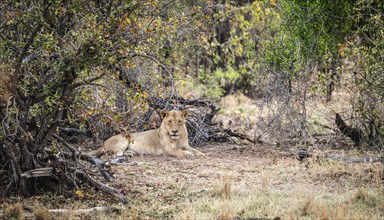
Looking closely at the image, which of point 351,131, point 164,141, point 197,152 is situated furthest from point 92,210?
point 351,131

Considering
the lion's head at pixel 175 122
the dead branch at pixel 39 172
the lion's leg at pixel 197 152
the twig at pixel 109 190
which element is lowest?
the twig at pixel 109 190

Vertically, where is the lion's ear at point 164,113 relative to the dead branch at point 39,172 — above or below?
above

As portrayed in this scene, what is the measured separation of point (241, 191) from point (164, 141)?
4.85 m

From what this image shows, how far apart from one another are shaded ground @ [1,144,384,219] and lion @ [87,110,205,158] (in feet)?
3.13

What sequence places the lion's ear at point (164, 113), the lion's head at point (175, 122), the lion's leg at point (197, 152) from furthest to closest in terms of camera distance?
1. the lion's head at point (175, 122)
2. the lion's ear at point (164, 113)
3. the lion's leg at point (197, 152)

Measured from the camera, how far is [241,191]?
9.43 meters

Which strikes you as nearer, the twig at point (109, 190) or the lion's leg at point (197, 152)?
the twig at point (109, 190)

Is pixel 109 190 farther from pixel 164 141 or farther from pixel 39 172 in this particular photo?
pixel 164 141

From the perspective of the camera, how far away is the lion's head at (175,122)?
13750 mm

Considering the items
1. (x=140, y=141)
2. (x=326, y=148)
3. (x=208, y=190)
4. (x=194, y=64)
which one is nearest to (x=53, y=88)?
(x=208, y=190)

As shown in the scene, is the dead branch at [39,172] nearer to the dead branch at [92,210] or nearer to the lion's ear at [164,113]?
the dead branch at [92,210]

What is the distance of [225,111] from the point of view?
69.9 ft

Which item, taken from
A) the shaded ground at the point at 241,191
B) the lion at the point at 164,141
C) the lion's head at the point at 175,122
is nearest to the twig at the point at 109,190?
the shaded ground at the point at 241,191

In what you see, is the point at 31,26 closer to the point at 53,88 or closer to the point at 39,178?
the point at 53,88
